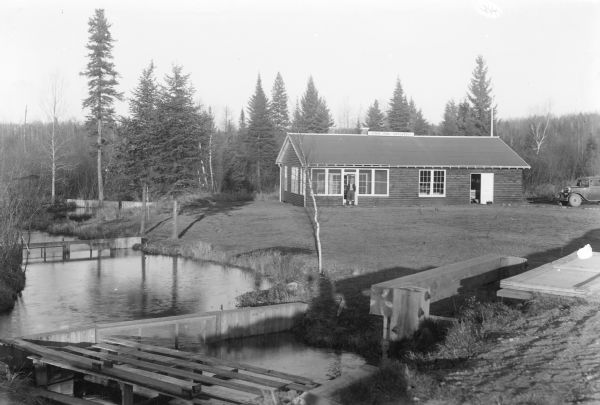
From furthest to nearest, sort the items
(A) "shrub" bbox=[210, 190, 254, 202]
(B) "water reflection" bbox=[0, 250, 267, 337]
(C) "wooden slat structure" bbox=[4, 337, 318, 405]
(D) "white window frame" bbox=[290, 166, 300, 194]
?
(A) "shrub" bbox=[210, 190, 254, 202]
(D) "white window frame" bbox=[290, 166, 300, 194]
(B) "water reflection" bbox=[0, 250, 267, 337]
(C) "wooden slat structure" bbox=[4, 337, 318, 405]

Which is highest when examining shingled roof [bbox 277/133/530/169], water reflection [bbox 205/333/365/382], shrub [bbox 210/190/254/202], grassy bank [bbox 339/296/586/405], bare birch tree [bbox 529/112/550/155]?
bare birch tree [bbox 529/112/550/155]

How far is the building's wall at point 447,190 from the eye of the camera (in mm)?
36531

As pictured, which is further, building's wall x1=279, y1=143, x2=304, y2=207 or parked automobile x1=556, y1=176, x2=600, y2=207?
building's wall x1=279, y1=143, x2=304, y2=207

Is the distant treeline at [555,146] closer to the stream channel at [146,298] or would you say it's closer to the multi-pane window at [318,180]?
the multi-pane window at [318,180]

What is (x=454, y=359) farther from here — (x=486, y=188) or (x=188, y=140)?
(x=486, y=188)

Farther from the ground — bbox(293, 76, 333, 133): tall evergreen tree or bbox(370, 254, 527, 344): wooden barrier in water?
bbox(293, 76, 333, 133): tall evergreen tree

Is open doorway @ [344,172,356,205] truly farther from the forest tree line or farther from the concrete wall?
the concrete wall

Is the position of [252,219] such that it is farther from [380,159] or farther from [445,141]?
[445,141]

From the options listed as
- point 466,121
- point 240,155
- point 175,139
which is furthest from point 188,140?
point 466,121

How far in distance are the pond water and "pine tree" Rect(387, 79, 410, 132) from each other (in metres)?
51.0

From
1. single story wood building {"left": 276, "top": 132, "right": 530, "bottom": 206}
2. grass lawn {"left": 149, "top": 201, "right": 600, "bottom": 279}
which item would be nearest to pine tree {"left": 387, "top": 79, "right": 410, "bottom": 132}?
single story wood building {"left": 276, "top": 132, "right": 530, "bottom": 206}

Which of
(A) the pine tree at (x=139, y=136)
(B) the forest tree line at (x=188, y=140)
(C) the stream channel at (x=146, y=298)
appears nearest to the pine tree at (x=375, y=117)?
(B) the forest tree line at (x=188, y=140)

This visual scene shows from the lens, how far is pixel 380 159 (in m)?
36.7

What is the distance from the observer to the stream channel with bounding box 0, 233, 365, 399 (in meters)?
12.1
